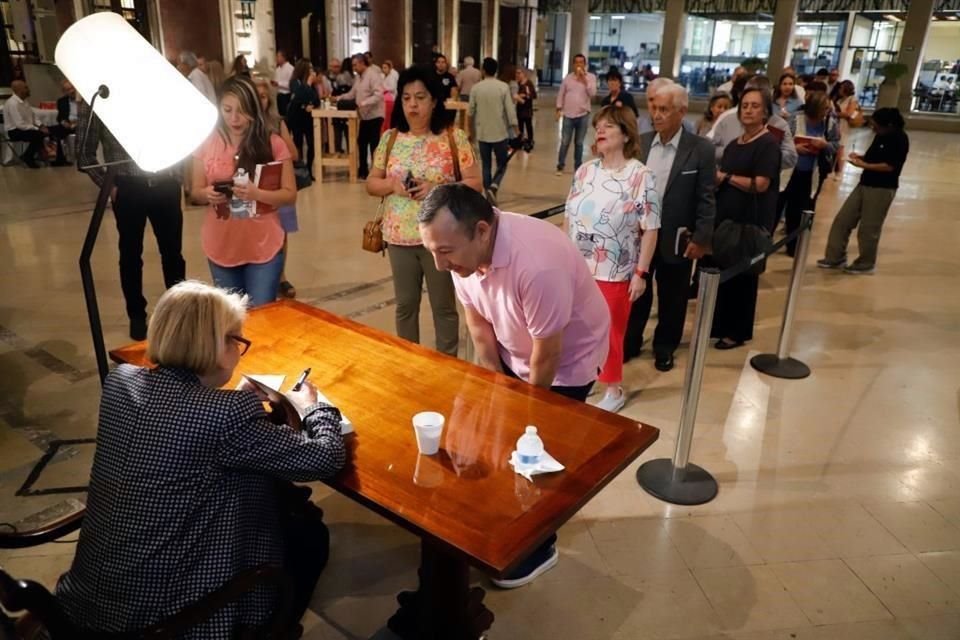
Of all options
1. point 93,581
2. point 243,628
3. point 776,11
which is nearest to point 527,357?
point 243,628

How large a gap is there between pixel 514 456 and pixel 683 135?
7.68ft

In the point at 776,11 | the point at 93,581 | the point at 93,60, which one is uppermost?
the point at 776,11

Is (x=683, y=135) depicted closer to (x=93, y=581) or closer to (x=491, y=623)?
(x=491, y=623)

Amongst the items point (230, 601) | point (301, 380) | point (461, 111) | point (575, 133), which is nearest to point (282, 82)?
point (461, 111)

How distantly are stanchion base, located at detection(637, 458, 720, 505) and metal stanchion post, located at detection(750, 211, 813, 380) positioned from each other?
Result: 125cm

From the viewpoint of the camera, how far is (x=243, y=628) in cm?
153

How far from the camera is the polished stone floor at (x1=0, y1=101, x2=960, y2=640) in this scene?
223 cm

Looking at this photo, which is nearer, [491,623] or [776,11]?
[491,623]

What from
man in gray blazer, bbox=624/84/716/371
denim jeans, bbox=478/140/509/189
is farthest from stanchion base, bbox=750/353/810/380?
denim jeans, bbox=478/140/509/189

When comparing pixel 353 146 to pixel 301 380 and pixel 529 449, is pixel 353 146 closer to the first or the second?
pixel 301 380

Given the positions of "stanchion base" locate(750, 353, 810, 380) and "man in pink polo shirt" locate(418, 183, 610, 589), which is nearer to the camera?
"man in pink polo shirt" locate(418, 183, 610, 589)

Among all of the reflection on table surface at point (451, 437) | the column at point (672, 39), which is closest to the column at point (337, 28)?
the column at point (672, 39)

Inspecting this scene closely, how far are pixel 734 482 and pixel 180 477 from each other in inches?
89.0

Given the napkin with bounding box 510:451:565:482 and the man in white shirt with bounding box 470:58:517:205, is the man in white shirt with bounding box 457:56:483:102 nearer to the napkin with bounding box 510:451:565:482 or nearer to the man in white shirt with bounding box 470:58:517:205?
the man in white shirt with bounding box 470:58:517:205
